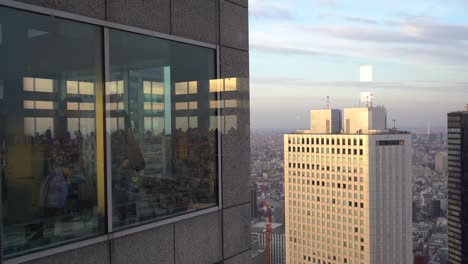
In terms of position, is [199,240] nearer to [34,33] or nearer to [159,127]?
[159,127]

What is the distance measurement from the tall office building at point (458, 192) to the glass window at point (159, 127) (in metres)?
85.5

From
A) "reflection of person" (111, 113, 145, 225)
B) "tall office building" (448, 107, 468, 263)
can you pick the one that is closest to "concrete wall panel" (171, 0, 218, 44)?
"reflection of person" (111, 113, 145, 225)

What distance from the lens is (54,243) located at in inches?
153

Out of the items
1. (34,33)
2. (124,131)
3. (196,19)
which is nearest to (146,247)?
(124,131)

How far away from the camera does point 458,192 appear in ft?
293

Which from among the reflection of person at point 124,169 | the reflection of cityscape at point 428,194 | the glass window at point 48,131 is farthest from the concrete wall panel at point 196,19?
the reflection of cityscape at point 428,194

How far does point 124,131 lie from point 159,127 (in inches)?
17.8

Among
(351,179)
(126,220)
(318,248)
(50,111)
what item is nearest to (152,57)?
(50,111)

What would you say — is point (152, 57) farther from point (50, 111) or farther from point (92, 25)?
point (50, 111)

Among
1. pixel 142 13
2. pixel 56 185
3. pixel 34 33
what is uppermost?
pixel 142 13

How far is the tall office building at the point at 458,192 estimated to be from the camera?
3349 inches

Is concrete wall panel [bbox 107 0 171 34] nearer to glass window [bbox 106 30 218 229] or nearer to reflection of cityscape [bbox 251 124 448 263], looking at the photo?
glass window [bbox 106 30 218 229]

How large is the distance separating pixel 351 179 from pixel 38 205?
346ft

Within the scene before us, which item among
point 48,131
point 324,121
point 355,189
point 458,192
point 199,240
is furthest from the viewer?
point 355,189
